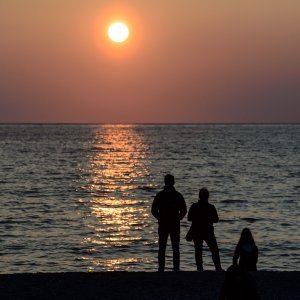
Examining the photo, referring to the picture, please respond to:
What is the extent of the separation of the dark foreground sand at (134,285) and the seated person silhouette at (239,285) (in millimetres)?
3705

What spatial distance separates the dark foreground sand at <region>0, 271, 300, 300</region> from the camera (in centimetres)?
1409

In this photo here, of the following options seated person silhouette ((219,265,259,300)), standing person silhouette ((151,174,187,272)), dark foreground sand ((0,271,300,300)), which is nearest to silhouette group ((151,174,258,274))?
standing person silhouette ((151,174,187,272))

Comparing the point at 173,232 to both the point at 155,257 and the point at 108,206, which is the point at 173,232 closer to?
the point at 155,257

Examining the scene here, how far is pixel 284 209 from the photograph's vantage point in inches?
1617

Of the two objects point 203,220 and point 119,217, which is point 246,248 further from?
point 119,217

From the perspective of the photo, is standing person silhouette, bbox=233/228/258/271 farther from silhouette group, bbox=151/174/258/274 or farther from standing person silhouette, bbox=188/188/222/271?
standing person silhouette, bbox=188/188/222/271

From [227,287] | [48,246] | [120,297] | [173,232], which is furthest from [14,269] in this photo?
[227,287]

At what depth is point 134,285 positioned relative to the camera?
1477cm

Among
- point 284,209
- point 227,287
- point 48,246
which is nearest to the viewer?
point 227,287

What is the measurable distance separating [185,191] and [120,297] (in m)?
39.0

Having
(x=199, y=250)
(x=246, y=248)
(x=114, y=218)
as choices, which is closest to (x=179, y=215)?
(x=199, y=250)

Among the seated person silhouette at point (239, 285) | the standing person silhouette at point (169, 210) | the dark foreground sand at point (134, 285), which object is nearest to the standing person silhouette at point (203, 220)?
the standing person silhouette at point (169, 210)

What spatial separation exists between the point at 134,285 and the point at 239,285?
4754 millimetres

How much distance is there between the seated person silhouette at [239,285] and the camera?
10234mm
